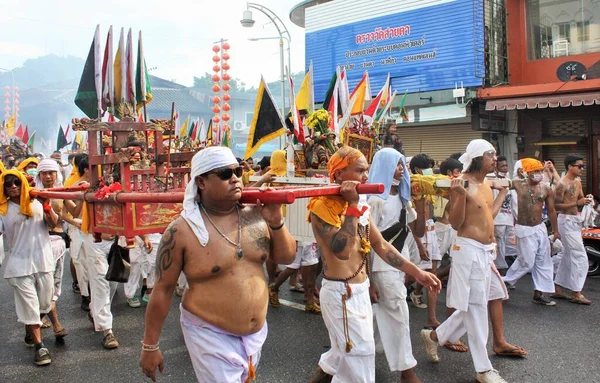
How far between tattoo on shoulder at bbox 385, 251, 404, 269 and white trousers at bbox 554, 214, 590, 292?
456cm

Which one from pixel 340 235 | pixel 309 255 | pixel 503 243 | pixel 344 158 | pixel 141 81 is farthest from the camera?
pixel 503 243

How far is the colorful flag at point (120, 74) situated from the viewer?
4.94 meters

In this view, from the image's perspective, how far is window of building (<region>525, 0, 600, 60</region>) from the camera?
13688 mm

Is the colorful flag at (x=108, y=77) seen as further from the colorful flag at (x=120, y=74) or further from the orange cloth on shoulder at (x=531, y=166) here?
the orange cloth on shoulder at (x=531, y=166)

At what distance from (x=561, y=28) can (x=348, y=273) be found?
44.0 feet

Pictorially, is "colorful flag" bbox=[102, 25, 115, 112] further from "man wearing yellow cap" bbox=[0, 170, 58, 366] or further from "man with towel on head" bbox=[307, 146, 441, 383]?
"man with towel on head" bbox=[307, 146, 441, 383]

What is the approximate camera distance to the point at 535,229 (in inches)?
290

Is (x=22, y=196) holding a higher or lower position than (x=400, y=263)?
higher

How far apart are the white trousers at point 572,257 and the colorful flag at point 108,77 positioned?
247 inches

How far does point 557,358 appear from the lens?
5.04m

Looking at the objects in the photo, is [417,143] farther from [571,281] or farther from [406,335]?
[406,335]

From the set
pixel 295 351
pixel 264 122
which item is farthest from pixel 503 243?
pixel 295 351

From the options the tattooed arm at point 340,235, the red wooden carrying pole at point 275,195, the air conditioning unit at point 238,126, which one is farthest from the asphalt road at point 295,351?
the air conditioning unit at point 238,126

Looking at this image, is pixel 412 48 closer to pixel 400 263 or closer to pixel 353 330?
pixel 400 263
